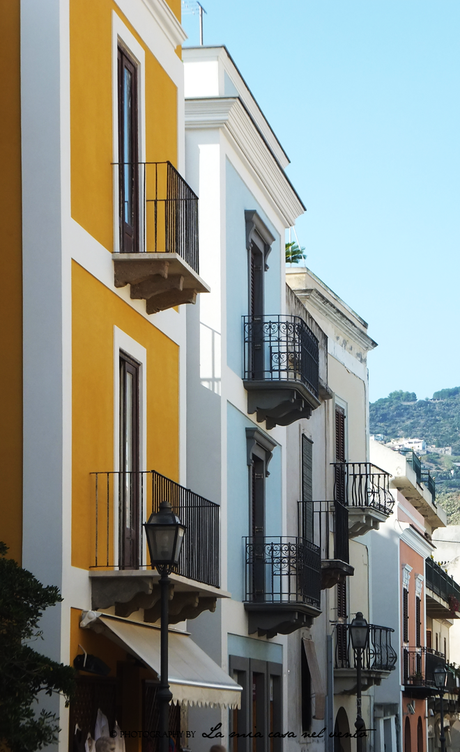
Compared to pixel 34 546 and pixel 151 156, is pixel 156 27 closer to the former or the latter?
pixel 151 156

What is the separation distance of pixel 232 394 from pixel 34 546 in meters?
7.44

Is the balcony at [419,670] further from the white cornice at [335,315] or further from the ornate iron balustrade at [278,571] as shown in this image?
the ornate iron balustrade at [278,571]

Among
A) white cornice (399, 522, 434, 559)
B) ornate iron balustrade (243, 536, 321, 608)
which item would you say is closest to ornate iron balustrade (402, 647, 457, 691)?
white cornice (399, 522, 434, 559)

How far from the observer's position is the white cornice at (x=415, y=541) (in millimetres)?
34719

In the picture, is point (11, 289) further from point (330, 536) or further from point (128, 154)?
point (330, 536)

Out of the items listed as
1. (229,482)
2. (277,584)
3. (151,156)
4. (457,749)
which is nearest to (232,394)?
(229,482)

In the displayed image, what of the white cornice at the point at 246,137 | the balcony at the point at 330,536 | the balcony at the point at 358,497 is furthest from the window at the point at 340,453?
the white cornice at the point at 246,137

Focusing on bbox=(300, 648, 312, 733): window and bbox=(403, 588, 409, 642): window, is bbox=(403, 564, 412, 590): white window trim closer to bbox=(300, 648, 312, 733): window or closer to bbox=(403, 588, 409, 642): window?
bbox=(403, 588, 409, 642): window

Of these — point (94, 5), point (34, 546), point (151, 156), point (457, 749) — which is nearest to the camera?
point (34, 546)

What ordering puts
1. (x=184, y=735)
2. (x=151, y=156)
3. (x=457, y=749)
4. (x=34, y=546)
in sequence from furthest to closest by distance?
(x=457, y=749), (x=184, y=735), (x=151, y=156), (x=34, y=546)

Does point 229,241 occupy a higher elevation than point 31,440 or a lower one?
higher

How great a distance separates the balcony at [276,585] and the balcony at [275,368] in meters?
1.88

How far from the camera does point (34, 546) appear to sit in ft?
33.9

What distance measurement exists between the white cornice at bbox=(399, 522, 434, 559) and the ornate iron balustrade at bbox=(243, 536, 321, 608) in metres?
15.5
